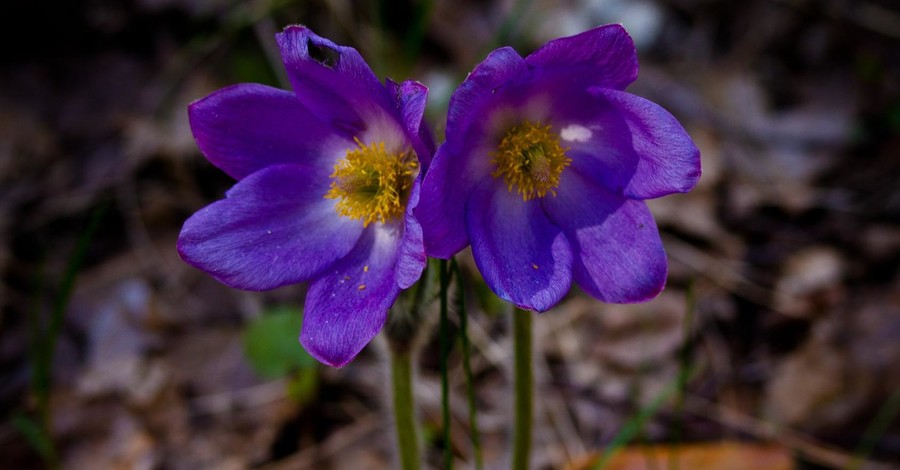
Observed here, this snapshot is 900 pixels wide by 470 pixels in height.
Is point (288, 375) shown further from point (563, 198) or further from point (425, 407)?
point (563, 198)

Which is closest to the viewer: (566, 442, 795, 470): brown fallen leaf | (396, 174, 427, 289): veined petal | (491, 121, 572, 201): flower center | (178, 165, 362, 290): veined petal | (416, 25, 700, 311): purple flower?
(396, 174, 427, 289): veined petal

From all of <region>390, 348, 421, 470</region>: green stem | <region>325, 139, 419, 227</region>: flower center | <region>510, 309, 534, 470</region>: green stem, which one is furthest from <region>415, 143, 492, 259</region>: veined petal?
<region>390, 348, 421, 470</region>: green stem

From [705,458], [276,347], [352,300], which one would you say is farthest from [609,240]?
[276,347]

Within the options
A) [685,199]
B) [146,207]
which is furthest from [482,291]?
[146,207]

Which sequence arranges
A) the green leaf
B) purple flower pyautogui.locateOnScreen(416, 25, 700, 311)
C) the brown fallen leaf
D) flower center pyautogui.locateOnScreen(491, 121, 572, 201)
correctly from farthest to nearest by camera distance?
1. the green leaf
2. the brown fallen leaf
3. flower center pyautogui.locateOnScreen(491, 121, 572, 201)
4. purple flower pyautogui.locateOnScreen(416, 25, 700, 311)

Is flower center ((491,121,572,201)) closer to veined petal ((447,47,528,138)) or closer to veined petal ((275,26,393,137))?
veined petal ((447,47,528,138))

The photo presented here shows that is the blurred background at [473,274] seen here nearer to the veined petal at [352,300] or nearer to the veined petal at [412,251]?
Result: the veined petal at [352,300]

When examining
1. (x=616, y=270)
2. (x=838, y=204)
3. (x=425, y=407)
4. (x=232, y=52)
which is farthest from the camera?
(x=232, y=52)
